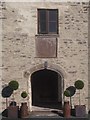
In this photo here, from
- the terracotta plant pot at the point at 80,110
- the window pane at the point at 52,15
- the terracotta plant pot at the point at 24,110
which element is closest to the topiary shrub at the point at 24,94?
the terracotta plant pot at the point at 24,110

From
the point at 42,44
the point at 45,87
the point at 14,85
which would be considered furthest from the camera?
the point at 45,87

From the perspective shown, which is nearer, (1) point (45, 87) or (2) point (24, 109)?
(2) point (24, 109)

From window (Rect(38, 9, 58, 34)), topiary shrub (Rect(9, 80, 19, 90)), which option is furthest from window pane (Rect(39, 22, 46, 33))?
topiary shrub (Rect(9, 80, 19, 90))

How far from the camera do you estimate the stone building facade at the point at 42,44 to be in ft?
68.3

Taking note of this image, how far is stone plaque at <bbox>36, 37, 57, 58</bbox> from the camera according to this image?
20969mm

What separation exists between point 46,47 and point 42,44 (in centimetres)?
25

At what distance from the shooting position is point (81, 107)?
20.3m

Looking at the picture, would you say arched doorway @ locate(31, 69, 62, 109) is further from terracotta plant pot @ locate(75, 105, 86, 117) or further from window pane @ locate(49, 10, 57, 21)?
window pane @ locate(49, 10, 57, 21)

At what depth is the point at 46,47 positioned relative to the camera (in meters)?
21.0

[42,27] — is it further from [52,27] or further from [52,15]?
[52,15]

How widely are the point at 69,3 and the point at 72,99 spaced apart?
15.7ft

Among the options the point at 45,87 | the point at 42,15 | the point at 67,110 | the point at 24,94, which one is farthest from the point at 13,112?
the point at 45,87

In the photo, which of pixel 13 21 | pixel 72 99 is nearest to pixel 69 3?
pixel 13 21

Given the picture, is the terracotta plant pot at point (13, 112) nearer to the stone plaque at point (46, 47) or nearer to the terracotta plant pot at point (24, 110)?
the terracotta plant pot at point (24, 110)
